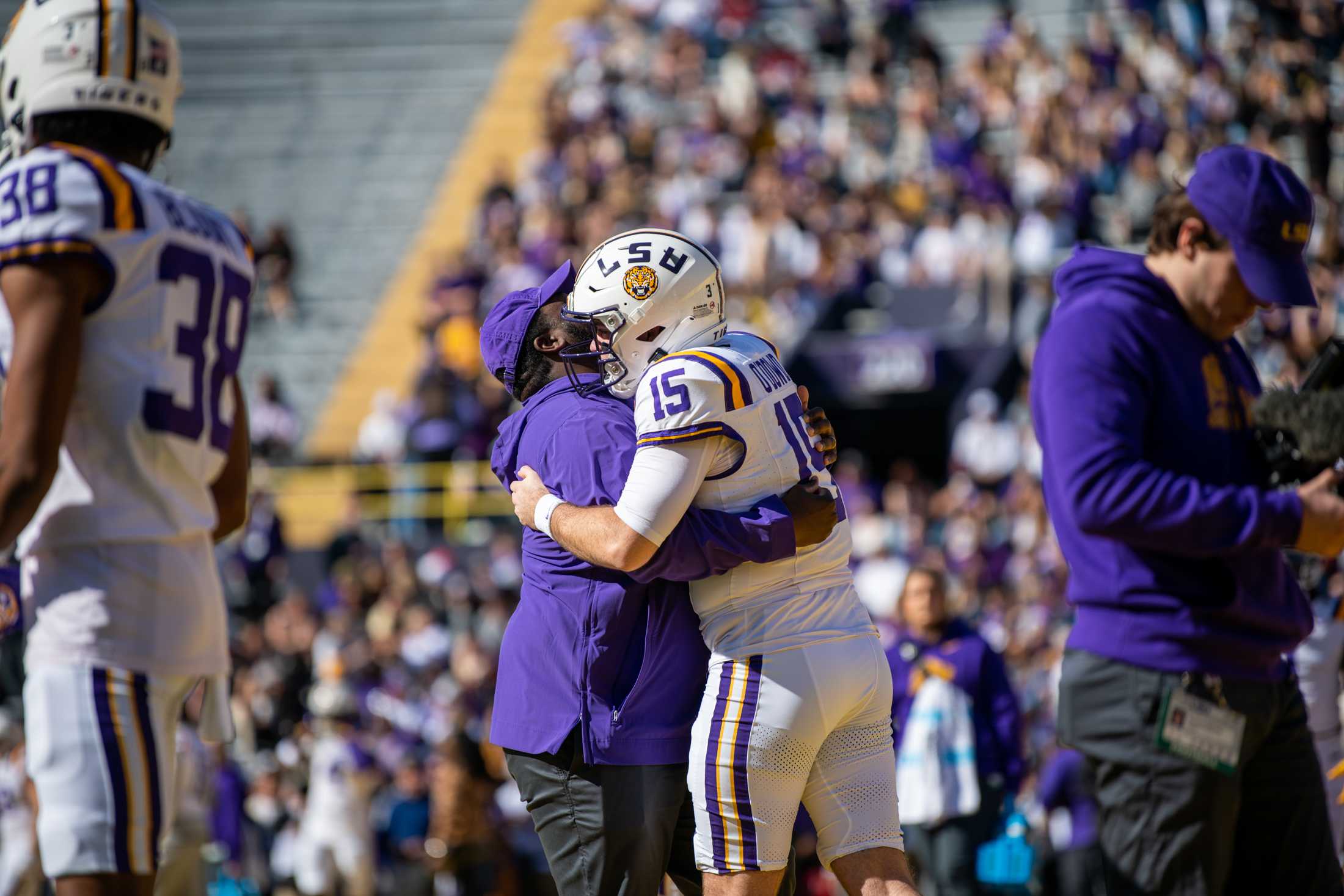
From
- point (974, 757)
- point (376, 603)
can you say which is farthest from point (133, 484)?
point (376, 603)

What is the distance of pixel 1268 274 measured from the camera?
11.6 ft

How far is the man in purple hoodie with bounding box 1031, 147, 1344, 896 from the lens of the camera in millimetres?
3373

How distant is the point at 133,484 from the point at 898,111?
53.9 feet

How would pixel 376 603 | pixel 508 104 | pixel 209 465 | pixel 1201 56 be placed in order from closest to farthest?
1. pixel 209 465
2. pixel 376 603
3. pixel 1201 56
4. pixel 508 104

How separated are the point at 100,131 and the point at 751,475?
1623 millimetres

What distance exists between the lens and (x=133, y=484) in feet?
10.1

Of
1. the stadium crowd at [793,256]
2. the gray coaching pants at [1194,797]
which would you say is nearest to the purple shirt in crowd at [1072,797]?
the stadium crowd at [793,256]

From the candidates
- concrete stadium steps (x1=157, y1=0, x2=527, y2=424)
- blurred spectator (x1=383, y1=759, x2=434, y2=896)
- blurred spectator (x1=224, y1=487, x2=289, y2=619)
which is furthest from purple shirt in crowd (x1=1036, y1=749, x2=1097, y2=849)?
concrete stadium steps (x1=157, y1=0, x2=527, y2=424)

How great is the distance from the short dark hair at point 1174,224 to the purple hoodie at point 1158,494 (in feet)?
0.28

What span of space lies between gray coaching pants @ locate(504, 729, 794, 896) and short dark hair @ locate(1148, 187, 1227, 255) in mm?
1639

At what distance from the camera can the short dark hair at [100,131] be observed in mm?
3230

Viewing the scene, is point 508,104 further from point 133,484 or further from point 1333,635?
point 133,484

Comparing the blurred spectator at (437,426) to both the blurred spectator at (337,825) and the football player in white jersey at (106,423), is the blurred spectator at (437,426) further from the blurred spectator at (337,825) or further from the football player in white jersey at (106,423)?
the football player in white jersey at (106,423)

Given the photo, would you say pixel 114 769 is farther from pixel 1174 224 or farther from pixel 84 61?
pixel 1174 224
